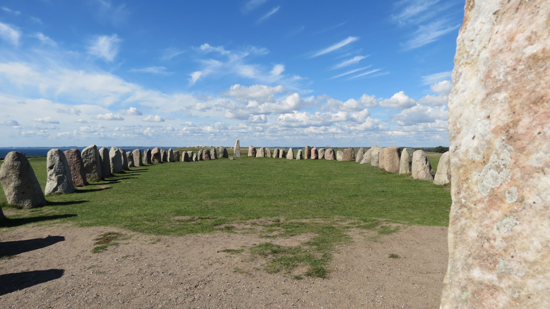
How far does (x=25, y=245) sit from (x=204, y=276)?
431 cm

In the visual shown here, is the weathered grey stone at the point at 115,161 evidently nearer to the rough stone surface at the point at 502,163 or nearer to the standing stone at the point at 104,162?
the standing stone at the point at 104,162

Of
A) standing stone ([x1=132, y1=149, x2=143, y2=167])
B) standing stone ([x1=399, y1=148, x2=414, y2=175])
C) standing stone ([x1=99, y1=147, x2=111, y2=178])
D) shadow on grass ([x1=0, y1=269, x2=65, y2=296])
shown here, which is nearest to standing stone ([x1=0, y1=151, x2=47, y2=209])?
shadow on grass ([x1=0, y1=269, x2=65, y2=296])

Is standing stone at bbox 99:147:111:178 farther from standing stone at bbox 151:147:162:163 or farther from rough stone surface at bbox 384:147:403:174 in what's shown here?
rough stone surface at bbox 384:147:403:174

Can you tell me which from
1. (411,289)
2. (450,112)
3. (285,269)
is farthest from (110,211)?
(450,112)

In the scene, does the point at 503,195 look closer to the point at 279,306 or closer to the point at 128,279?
the point at 279,306

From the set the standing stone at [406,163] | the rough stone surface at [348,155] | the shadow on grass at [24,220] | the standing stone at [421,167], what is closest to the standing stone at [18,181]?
the shadow on grass at [24,220]

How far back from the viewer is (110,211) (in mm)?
9484

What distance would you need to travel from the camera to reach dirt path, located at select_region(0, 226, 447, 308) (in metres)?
4.02

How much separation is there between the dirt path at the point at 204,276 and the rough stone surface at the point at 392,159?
1216 centimetres

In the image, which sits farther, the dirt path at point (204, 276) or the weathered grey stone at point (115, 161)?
the weathered grey stone at point (115, 161)

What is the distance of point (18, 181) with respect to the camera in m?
9.71

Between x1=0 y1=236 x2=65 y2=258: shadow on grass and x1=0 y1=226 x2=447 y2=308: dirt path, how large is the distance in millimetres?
20

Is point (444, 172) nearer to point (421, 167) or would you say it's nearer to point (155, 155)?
point (421, 167)

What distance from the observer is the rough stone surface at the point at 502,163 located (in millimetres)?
1783
